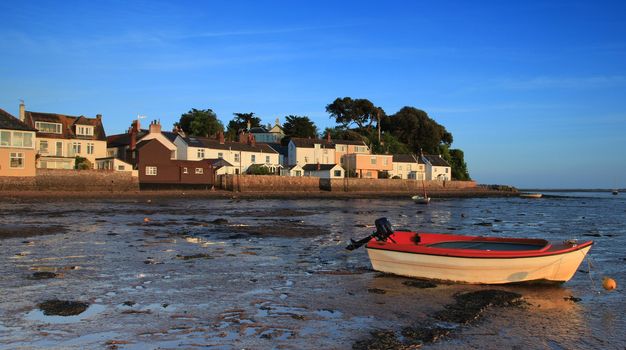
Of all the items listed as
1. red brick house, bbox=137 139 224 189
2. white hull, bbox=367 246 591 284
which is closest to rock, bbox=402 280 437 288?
white hull, bbox=367 246 591 284

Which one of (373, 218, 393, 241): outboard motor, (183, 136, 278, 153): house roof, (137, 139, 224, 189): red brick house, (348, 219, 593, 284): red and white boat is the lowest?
(348, 219, 593, 284): red and white boat

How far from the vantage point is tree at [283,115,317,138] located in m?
104

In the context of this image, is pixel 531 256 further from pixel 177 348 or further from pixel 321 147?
pixel 321 147

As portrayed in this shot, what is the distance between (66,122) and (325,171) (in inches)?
1490

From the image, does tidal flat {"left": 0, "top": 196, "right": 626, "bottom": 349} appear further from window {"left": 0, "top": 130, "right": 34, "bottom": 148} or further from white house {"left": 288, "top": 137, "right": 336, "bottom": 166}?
white house {"left": 288, "top": 137, "right": 336, "bottom": 166}

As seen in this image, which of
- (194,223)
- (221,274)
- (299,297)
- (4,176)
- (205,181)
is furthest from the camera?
(205,181)

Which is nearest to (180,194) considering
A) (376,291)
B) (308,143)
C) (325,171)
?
(325,171)

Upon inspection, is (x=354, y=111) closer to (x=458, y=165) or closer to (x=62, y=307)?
(x=458, y=165)

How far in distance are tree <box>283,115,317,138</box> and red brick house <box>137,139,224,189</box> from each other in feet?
122

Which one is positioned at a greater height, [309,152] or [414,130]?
[414,130]

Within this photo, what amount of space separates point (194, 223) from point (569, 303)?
2137 centimetres

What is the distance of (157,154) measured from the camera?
64.1 meters

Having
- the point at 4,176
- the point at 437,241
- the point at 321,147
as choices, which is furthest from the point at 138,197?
the point at 437,241

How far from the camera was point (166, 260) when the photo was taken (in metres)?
16.5
